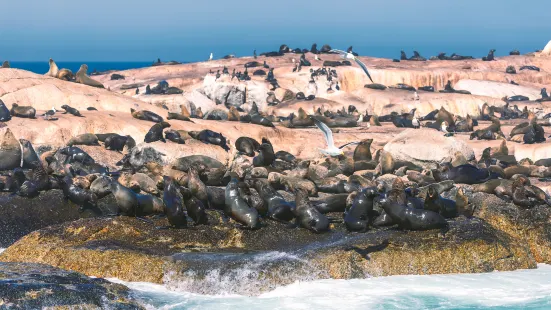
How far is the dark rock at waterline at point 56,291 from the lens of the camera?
1009 centimetres

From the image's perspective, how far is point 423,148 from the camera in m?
22.2

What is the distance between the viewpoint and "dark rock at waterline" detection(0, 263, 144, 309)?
10086 millimetres

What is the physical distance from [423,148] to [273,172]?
592 centimetres

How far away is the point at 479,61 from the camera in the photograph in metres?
51.5

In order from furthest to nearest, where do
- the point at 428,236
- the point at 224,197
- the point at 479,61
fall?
the point at 479,61
the point at 224,197
the point at 428,236

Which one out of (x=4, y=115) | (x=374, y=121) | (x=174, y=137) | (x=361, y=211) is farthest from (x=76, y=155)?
(x=374, y=121)

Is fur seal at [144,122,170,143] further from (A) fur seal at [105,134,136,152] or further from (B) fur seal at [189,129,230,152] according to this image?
(B) fur seal at [189,129,230,152]

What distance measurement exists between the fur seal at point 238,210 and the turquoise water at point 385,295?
5.95 ft

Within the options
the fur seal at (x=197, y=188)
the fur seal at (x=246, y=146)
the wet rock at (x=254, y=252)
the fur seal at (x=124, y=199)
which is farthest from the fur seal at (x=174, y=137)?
the wet rock at (x=254, y=252)

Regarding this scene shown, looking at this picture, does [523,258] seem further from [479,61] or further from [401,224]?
[479,61]

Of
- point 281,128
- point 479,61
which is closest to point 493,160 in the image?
point 281,128

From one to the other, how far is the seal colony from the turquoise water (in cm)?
120

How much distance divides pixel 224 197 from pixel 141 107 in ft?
43.8

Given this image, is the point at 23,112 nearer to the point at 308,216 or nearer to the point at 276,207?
the point at 276,207
